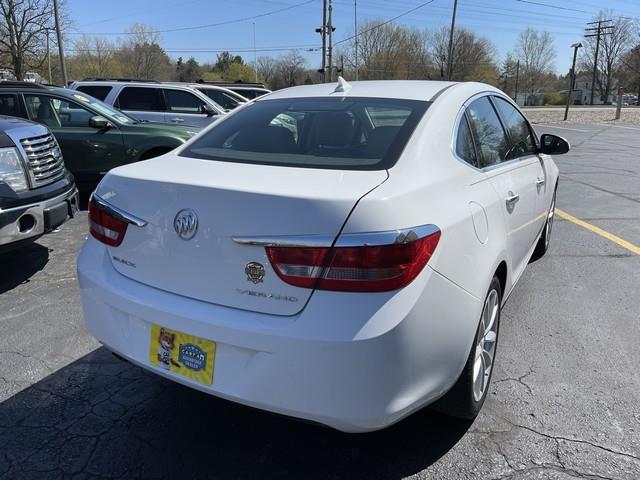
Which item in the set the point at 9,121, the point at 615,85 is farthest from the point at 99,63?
the point at 615,85

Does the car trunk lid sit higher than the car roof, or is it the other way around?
the car roof

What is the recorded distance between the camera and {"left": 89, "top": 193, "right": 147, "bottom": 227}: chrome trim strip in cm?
226

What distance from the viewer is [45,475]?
2.34 meters

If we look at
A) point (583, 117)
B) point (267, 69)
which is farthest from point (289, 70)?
point (583, 117)

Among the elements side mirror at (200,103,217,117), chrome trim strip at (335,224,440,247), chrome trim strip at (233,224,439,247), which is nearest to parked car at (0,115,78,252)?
chrome trim strip at (233,224,439,247)

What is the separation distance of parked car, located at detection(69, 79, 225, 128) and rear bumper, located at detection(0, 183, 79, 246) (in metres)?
6.74

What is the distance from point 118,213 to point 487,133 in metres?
2.12

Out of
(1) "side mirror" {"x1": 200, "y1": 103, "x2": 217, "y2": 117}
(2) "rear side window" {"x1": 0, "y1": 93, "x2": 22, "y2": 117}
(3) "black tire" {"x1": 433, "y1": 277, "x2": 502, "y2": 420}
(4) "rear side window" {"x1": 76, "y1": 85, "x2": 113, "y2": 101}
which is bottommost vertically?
(3) "black tire" {"x1": 433, "y1": 277, "x2": 502, "y2": 420}

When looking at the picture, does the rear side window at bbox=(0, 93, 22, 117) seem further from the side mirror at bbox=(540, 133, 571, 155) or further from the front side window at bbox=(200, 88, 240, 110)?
the side mirror at bbox=(540, 133, 571, 155)

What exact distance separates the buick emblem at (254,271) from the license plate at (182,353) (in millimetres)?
307

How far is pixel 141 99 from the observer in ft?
37.4

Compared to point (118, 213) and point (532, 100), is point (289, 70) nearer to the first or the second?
point (532, 100)

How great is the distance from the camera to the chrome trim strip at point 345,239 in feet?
6.16

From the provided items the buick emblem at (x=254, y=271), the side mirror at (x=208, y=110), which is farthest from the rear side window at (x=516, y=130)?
the side mirror at (x=208, y=110)
